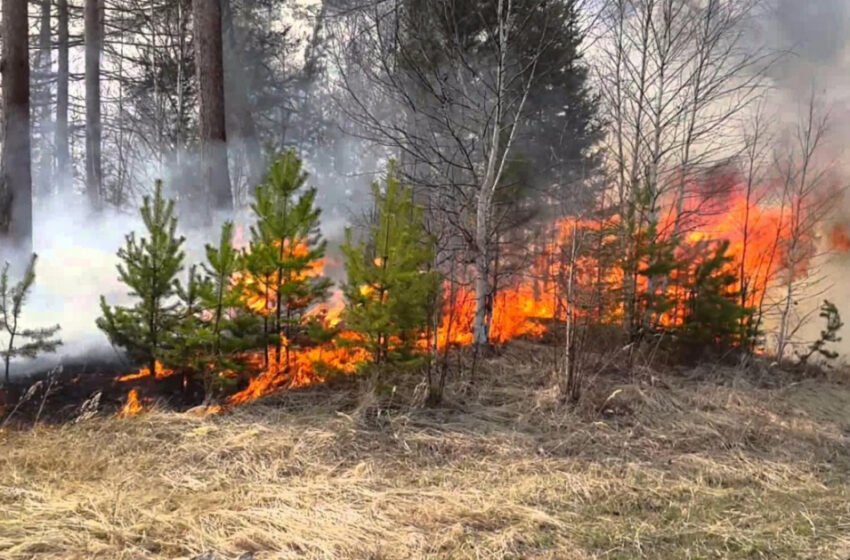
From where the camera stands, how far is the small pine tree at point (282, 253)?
18.8 feet

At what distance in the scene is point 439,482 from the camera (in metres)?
4.07

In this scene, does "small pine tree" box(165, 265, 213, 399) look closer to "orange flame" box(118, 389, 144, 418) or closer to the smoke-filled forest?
the smoke-filled forest

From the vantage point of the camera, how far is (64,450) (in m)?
4.23

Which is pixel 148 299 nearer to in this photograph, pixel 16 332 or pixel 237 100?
pixel 16 332

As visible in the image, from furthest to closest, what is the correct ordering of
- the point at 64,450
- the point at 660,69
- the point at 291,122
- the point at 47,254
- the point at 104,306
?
the point at 291,122 → the point at 660,69 → the point at 47,254 → the point at 104,306 → the point at 64,450

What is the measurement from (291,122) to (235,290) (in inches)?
526

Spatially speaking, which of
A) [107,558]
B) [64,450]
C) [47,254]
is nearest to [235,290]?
[64,450]

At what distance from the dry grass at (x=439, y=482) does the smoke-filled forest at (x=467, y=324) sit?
26mm

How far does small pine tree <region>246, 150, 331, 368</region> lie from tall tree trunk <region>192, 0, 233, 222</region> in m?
2.61

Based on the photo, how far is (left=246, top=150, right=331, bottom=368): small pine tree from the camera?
18.8ft

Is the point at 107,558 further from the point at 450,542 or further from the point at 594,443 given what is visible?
the point at 594,443

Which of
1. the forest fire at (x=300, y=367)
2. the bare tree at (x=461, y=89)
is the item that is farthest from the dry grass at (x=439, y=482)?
the bare tree at (x=461, y=89)

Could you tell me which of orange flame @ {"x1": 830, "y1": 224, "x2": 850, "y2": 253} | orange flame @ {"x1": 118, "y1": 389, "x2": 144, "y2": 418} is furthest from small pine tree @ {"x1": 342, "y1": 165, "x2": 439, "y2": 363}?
orange flame @ {"x1": 830, "y1": 224, "x2": 850, "y2": 253}

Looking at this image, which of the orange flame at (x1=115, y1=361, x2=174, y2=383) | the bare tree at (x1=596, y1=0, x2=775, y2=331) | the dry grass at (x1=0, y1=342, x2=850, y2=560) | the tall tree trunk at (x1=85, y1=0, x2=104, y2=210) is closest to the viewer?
the dry grass at (x1=0, y1=342, x2=850, y2=560)
